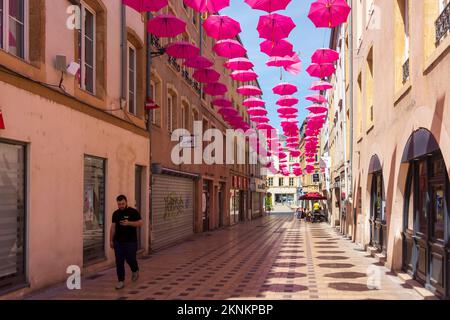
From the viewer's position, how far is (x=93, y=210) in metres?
12.9

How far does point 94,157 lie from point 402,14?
26.2ft

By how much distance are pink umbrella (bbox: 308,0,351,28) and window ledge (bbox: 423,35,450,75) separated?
3.81m

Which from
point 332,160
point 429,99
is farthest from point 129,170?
point 332,160

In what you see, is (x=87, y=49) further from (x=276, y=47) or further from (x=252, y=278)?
(x=252, y=278)

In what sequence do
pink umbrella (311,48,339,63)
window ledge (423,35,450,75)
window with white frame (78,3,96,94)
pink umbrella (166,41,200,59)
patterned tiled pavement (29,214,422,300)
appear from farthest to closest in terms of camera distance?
pink umbrella (311,48,339,63) → pink umbrella (166,41,200,59) → window with white frame (78,3,96,94) → patterned tiled pavement (29,214,422,300) → window ledge (423,35,450,75)

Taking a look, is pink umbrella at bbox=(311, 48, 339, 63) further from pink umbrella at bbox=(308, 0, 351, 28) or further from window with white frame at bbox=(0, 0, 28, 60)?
window with white frame at bbox=(0, 0, 28, 60)

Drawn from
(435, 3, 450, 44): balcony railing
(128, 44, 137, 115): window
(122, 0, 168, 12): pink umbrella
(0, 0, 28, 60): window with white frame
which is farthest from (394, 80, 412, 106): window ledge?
(128, 44, 137, 115): window

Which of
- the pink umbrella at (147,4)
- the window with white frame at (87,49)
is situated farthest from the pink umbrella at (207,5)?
the window with white frame at (87,49)

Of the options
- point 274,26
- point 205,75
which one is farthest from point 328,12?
point 205,75

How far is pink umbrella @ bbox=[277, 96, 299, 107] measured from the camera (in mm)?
21703

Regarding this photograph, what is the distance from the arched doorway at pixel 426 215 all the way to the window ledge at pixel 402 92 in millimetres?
1041

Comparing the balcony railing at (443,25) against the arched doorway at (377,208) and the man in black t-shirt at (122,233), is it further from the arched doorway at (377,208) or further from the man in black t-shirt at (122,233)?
the arched doorway at (377,208)

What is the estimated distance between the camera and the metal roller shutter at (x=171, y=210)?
1817cm

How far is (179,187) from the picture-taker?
2220 centimetres
